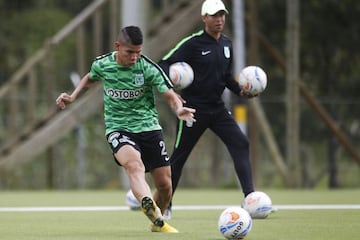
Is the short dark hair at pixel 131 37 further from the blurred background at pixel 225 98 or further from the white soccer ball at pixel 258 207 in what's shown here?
the blurred background at pixel 225 98

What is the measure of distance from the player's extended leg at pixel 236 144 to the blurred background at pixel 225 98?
9163 mm

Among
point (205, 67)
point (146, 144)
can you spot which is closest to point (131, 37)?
point (146, 144)

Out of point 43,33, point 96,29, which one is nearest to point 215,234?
point 96,29

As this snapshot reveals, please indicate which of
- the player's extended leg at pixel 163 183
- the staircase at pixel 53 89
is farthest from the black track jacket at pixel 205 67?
the staircase at pixel 53 89

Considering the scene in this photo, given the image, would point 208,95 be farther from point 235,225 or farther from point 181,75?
point 235,225

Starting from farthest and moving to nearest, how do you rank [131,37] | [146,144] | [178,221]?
1. [178,221]
2. [146,144]
3. [131,37]

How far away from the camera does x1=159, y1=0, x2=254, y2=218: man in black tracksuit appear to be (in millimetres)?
13281

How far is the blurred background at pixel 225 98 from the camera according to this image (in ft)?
76.5

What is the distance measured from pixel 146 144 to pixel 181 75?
1.52 meters

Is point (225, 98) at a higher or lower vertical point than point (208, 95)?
lower

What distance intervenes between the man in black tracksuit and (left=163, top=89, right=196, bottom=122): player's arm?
6.91 ft

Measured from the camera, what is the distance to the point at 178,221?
12969 millimetres

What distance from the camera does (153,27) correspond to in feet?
78.9

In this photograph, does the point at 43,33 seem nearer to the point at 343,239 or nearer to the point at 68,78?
the point at 68,78
